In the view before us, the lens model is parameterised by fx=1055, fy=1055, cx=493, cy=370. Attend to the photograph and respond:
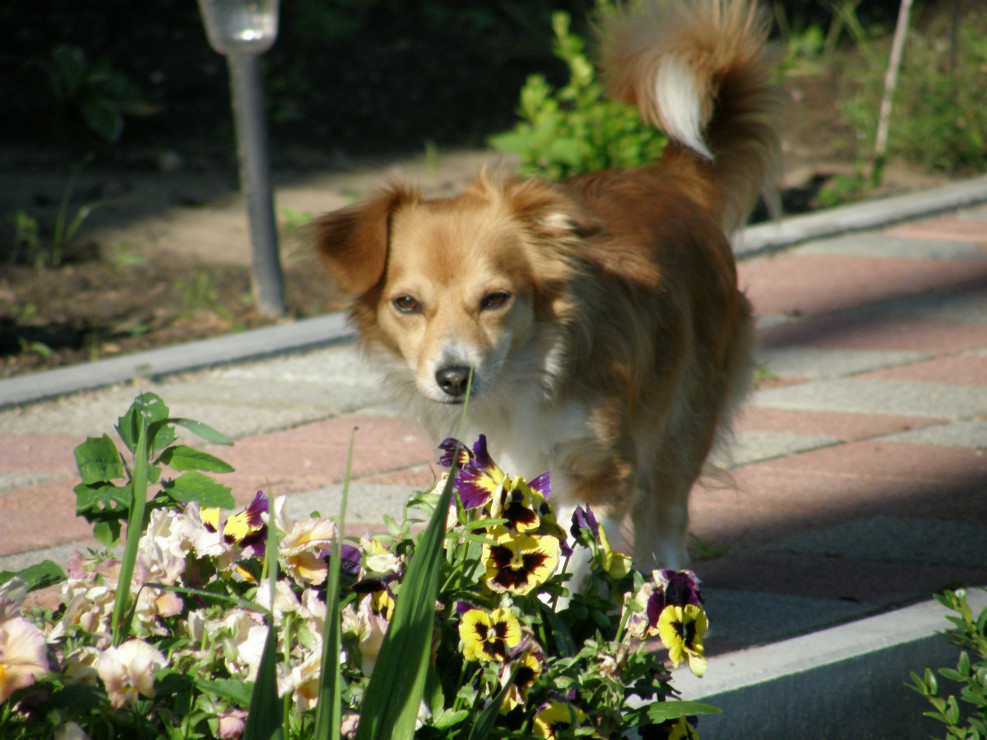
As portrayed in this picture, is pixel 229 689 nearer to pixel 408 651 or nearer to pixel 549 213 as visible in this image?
pixel 408 651

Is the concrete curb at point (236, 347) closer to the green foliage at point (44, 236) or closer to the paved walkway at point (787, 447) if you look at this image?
Result: the paved walkway at point (787, 447)

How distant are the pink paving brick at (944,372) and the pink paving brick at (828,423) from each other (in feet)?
1.50

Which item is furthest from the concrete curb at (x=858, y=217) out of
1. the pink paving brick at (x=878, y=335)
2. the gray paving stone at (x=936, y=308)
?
the pink paving brick at (x=878, y=335)

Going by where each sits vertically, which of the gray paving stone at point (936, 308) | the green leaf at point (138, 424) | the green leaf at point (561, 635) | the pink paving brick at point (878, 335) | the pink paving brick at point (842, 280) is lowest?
the green leaf at point (561, 635)

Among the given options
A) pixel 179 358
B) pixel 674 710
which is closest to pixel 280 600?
pixel 674 710

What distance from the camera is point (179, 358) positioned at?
14.9 ft

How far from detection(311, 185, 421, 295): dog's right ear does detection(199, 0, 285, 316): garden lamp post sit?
228 cm

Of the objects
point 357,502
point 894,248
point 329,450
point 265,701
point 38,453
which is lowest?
point 265,701

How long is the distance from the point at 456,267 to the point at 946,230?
4.79 meters

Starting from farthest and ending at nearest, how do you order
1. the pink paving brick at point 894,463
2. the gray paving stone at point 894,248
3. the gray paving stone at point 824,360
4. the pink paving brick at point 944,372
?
the gray paving stone at point 894,248
the gray paving stone at point 824,360
the pink paving brick at point 944,372
the pink paving brick at point 894,463

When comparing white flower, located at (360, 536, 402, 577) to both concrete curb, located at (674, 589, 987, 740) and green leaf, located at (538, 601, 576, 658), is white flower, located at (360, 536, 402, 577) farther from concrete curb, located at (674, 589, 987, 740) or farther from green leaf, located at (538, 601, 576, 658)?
concrete curb, located at (674, 589, 987, 740)

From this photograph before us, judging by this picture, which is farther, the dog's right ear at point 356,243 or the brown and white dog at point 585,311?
the dog's right ear at point 356,243

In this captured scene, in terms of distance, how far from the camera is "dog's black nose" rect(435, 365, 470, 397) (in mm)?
2502

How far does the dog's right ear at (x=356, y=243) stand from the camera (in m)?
2.80
